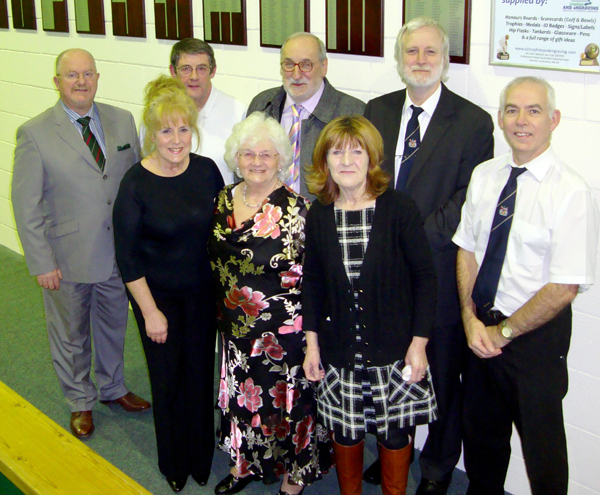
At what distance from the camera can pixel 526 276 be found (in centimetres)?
216

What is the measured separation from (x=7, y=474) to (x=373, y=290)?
1.28 metres

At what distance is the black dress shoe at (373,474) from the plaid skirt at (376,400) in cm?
66

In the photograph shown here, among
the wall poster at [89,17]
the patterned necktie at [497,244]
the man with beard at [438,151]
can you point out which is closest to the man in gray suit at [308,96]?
the man with beard at [438,151]

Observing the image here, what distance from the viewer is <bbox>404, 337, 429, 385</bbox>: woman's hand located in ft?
7.47

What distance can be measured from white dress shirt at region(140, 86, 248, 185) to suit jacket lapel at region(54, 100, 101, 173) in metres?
0.30

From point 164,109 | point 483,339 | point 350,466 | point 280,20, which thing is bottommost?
point 350,466

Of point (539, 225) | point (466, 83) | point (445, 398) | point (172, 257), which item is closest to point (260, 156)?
point (172, 257)

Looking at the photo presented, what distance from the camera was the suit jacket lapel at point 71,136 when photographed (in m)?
3.08

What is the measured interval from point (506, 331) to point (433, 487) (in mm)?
969

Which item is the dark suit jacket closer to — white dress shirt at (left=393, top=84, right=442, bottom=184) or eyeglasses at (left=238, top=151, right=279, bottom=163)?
white dress shirt at (left=393, top=84, right=442, bottom=184)

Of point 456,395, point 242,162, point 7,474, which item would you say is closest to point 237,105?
point 242,162

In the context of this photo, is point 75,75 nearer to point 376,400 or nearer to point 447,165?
point 447,165

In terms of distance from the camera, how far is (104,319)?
135 inches

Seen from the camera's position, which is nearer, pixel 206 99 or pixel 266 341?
pixel 266 341
